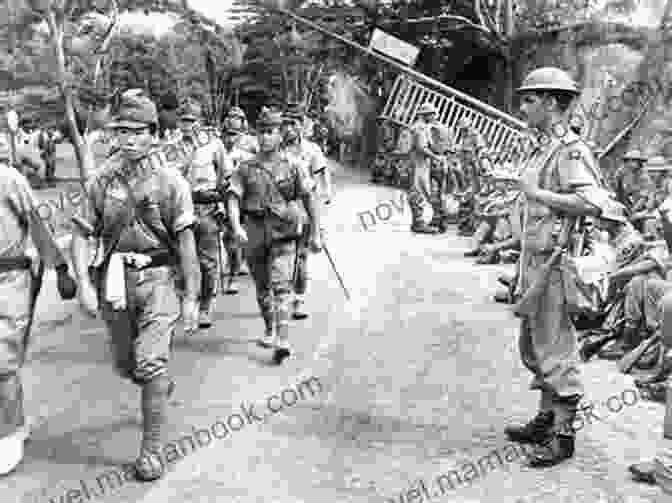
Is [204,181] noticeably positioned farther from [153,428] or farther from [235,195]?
[153,428]

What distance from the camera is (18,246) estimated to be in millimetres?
4473

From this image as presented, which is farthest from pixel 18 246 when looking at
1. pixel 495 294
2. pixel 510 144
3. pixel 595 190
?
pixel 510 144

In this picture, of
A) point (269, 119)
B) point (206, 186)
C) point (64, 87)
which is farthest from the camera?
point (64, 87)

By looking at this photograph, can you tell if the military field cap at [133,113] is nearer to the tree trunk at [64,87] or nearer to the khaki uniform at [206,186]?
the khaki uniform at [206,186]

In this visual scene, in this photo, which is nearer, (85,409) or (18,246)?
(18,246)

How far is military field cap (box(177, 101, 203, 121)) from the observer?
844 centimetres

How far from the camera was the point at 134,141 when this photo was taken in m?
4.21

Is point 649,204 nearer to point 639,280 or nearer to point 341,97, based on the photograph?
point 639,280

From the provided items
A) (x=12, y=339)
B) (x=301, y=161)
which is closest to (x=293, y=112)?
(x=301, y=161)

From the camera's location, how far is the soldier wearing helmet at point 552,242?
13.8ft

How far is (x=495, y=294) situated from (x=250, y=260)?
10.8ft

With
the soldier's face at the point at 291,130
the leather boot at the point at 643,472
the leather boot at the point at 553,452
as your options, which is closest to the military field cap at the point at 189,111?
the soldier's face at the point at 291,130

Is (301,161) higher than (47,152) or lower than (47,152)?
higher

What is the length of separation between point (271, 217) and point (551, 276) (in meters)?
2.86
